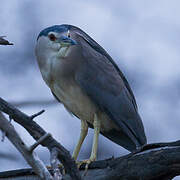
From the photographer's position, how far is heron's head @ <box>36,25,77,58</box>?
447 cm

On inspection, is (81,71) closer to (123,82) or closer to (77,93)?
(77,93)

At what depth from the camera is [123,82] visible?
16.2ft

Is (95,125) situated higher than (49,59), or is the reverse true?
(49,59)

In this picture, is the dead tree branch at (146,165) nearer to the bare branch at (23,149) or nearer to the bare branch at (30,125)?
the bare branch at (30,125)

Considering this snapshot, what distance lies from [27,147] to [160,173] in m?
1.14

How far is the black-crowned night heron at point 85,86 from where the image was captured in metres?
4.52

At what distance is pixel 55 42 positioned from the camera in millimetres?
4535

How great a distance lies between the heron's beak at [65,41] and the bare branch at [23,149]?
6.89 feet

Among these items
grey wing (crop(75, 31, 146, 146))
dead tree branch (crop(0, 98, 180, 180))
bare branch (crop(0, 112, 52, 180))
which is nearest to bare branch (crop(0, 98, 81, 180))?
dead tree branch (crop(0, 98, 180, 180))

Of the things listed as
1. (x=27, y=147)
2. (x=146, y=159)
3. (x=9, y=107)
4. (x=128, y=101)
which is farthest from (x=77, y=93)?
(x=27, y=147)

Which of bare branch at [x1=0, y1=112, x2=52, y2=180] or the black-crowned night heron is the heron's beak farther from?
bare branch at [x1=0, y1=112, x2=52, y2=180]

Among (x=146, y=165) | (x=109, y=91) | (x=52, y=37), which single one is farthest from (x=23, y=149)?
Answer: (x=109, y=91)

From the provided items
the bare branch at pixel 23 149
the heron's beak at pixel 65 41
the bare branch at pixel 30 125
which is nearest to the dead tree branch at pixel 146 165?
the bare branch at pixel 30 125

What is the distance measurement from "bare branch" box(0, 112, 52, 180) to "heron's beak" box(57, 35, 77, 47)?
210cm
